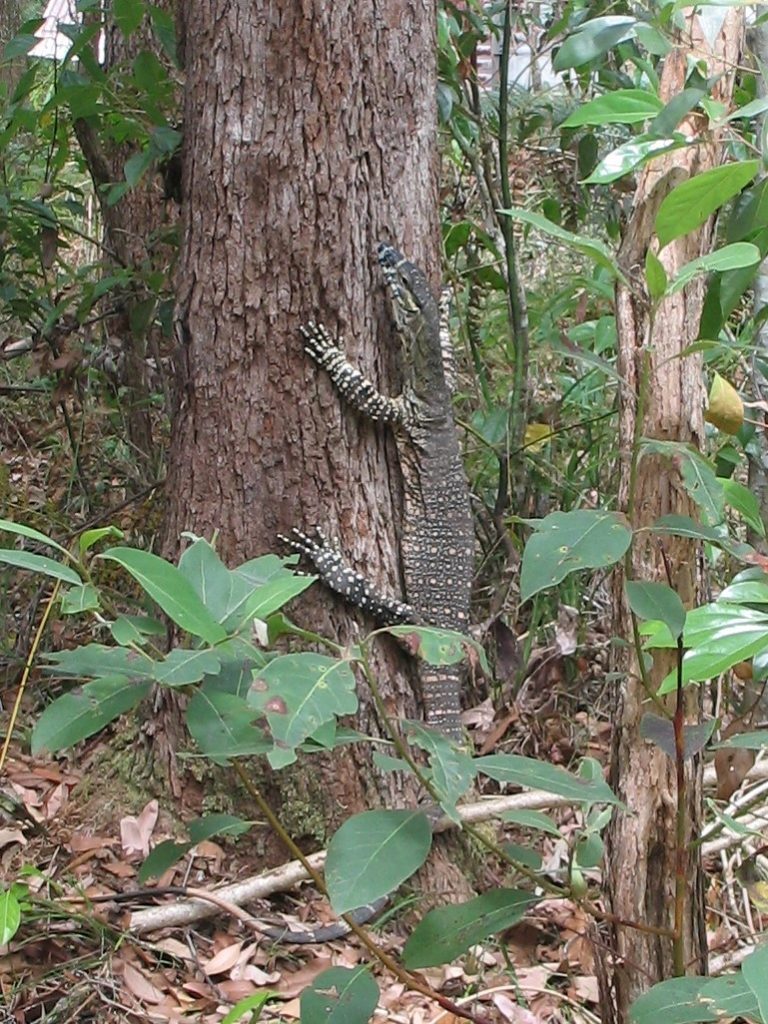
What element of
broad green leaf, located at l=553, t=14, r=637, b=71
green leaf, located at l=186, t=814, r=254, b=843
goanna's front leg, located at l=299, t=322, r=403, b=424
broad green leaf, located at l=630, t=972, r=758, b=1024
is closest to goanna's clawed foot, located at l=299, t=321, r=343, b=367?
goanna's front leg, located at l=299, t=322, r=403, b=424

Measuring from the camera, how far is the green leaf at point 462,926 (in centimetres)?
138

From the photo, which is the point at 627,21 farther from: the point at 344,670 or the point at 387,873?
the point at 387,873

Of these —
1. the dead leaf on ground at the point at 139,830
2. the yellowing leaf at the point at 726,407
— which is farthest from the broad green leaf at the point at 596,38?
the dead leaf on ground at the point at 139,830

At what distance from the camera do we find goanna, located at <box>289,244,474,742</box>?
308cm

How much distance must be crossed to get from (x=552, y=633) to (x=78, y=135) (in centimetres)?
295

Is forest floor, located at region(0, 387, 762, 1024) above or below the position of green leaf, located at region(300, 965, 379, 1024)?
below

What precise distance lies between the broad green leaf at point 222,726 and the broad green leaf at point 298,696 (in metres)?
0.14

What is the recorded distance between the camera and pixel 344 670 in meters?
1.18

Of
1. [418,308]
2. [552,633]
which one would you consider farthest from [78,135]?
[552,633]

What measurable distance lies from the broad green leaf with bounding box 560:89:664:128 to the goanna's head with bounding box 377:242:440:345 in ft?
4.69

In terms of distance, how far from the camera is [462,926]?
1381 mm

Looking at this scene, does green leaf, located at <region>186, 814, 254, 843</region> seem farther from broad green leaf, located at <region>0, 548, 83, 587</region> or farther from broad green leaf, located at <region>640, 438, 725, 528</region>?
broad green leaf, located at <region>640, 438, 725, 528</region>

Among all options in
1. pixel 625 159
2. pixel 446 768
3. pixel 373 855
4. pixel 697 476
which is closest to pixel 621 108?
pixel 625 159

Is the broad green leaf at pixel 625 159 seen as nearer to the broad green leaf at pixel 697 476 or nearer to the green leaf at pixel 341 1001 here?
the broad green leaf at pixel 697 476
